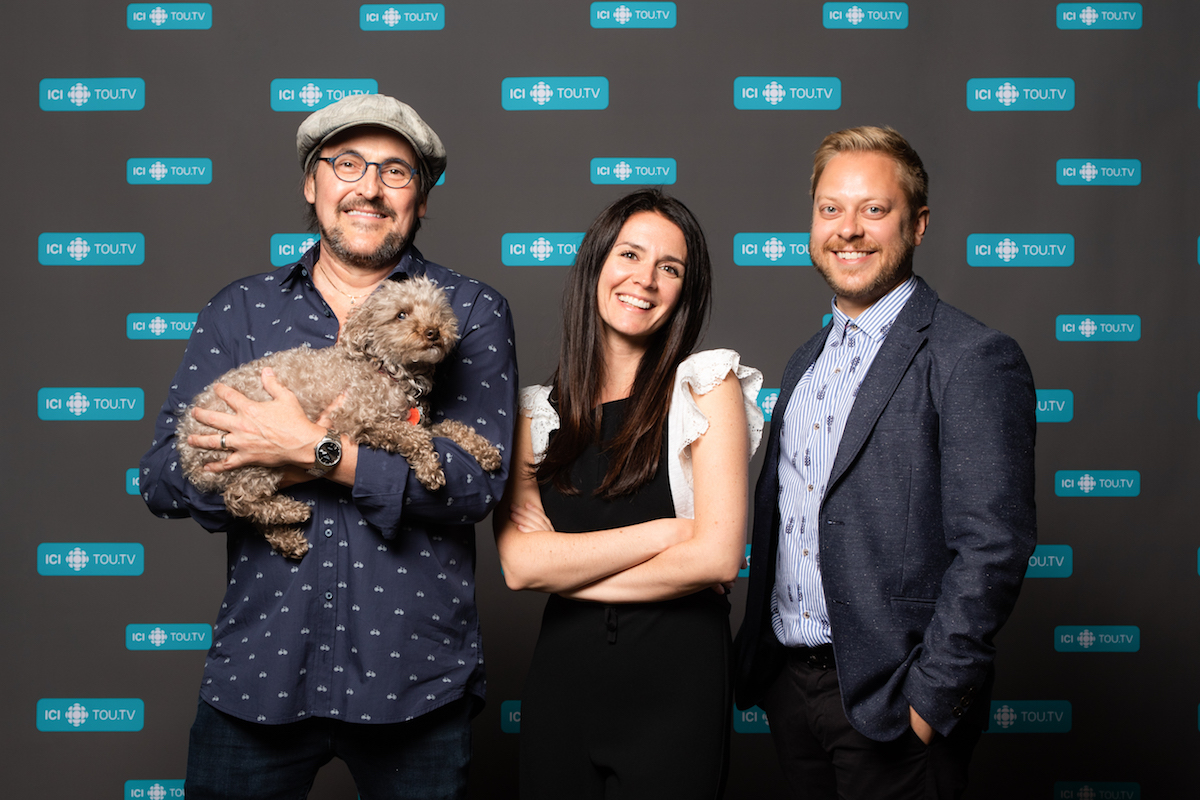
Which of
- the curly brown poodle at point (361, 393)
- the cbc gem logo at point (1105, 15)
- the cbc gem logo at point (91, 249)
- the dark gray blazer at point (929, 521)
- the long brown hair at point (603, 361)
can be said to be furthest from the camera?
the cbc gem logo at point (91, 249)

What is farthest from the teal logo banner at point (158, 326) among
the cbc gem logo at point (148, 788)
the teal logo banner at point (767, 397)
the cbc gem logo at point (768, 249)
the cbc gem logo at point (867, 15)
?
the cbc gem logo at point (867, 15)

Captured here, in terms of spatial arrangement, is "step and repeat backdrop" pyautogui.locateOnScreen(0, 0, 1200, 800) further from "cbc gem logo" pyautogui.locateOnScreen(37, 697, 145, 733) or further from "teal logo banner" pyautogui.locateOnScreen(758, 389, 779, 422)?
"teal logo banner" pyautogui.locateOnScreen(758, 389, 779, 422)

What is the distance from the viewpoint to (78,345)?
137 inches

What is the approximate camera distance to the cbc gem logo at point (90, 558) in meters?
3.45

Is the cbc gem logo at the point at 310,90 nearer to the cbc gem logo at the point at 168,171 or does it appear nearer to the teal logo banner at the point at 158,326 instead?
the cbc gem logo at the point at 168,171

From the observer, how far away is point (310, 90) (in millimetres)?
3475

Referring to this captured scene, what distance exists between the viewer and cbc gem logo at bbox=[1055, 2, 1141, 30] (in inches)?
133

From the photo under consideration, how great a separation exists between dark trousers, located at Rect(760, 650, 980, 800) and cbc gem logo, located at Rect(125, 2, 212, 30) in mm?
3565

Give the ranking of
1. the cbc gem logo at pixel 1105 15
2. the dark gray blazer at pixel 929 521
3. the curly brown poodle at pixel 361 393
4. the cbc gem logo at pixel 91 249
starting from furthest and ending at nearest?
the cbc gem logo at pixel 91 249 < the cbc gem logo at pixel 1105 15 < the curly brown poodle at pixel 361 393 < the dark gray blazer at pixel 929 521

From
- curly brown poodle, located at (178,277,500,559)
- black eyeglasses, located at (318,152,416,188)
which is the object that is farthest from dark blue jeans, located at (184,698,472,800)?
black eyeglasses, located at (318,152,416,188)

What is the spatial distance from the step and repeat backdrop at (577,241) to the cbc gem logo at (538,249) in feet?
0.05

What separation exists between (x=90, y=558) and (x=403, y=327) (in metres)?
2.63

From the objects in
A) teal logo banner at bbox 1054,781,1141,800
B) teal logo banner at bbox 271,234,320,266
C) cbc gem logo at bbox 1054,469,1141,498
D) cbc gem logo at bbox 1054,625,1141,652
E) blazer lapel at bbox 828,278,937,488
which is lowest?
teal logo banner at bbox 1054,781,1141,800

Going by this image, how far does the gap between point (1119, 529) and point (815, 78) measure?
2369mm
